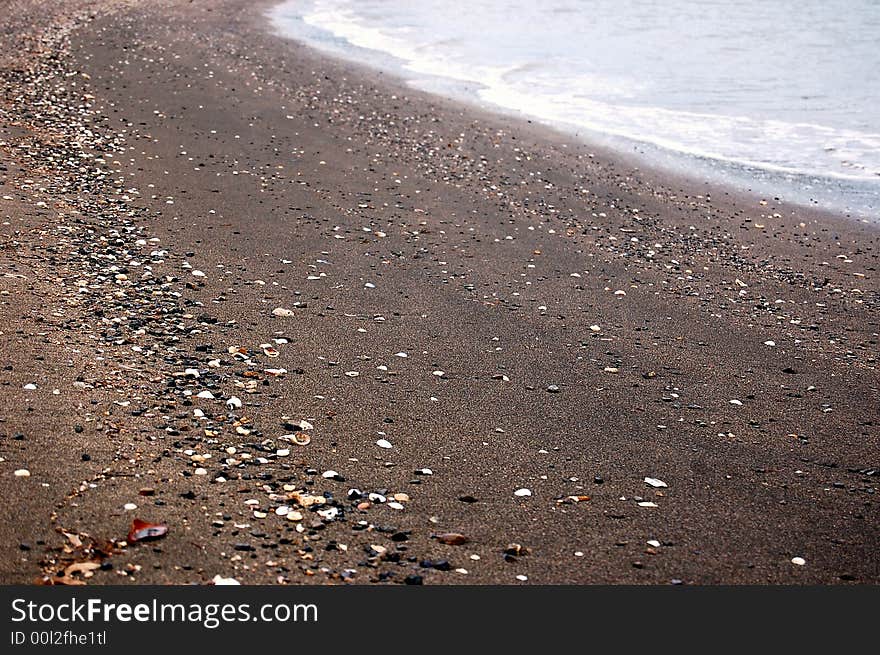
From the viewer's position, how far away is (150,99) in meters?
14.5

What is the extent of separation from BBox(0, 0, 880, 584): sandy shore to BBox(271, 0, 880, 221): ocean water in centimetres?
201

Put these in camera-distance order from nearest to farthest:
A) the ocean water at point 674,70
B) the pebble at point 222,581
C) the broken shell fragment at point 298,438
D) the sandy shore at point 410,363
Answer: the pebble at point 222,581 → the sandy shore at point 410,363 → the broken shell fragment at point 298,438 → the ocean water at point 674,70

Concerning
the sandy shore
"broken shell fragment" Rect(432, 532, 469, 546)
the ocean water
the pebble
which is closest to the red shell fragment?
the sandy shore

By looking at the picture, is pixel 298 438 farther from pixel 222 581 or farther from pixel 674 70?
pixel 674 70

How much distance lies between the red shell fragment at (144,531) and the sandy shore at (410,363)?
6cm

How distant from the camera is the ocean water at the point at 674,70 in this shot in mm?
14812

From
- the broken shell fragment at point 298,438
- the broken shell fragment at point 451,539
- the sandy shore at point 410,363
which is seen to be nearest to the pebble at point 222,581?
the sandy shore at point 410,363

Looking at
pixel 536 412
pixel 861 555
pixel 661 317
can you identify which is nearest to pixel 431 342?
pixel 536 412

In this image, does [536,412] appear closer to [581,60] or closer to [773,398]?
[773,398]

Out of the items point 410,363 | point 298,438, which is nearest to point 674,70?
point 410,363

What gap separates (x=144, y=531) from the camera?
4.92 meters

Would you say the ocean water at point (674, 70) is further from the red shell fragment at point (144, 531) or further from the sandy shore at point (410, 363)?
the red shell fragment at point (144, 531)

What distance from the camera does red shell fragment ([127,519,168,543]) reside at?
16.0ft

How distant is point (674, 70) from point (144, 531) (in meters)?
18.7
